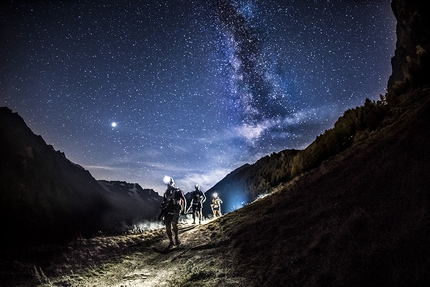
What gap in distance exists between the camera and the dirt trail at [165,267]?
4.93 metres

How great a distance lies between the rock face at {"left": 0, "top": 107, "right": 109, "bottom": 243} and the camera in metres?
22.9

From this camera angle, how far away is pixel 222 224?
348 inches

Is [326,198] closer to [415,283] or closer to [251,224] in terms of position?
[251,224]

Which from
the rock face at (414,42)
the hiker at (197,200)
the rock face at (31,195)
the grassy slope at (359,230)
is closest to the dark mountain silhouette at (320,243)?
the grassy slope at (359,230)

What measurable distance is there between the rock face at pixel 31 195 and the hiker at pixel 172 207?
1663 cm

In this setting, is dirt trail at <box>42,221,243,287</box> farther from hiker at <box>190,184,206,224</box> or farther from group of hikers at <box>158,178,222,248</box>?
hiker at <box>190,184,206,224</box>

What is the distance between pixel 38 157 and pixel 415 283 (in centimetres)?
4735

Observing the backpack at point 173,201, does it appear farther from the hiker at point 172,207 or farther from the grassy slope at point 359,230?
the grassy slope at point 359,230

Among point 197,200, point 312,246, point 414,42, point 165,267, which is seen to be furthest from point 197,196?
point 414,42

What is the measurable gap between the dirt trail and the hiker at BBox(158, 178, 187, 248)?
0.62 m

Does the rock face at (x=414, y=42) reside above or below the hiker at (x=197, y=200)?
above

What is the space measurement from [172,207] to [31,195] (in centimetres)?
3302

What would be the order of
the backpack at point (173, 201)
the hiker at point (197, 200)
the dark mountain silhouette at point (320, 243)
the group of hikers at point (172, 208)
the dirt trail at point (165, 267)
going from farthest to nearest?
the hiker at point (197, 200), the backpack at point (173, 201), the group of hikers at point (172, 208), the dirt trail at point (165, 267), the dark mountain silhouette at point (320, 243)

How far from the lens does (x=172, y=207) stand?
8.39 m
